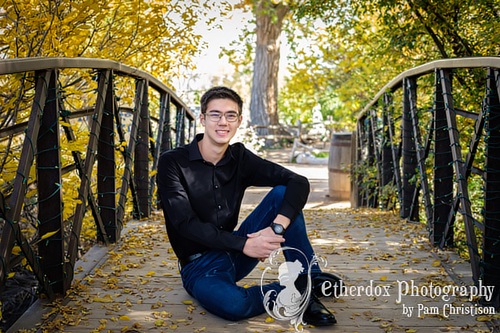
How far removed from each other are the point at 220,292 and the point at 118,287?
67cm

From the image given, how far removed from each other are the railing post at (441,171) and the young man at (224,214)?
120 cm

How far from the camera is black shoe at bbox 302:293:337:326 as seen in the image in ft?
6.56

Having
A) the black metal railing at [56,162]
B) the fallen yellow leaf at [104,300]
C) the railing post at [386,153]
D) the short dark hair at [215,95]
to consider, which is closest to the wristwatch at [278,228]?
the short dark hair at [215,95]

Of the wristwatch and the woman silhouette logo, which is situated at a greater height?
the wristwatch

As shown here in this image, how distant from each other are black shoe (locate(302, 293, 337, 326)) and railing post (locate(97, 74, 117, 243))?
1.67m

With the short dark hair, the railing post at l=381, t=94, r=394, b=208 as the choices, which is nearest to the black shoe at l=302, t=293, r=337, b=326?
the short dark hair

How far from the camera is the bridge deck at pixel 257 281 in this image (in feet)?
6.58

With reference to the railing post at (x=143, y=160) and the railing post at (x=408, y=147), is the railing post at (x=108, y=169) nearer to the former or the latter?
the railing post at (x=143, y=160)

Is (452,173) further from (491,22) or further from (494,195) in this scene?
(491,22)

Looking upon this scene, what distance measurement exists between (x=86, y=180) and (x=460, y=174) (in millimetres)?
2141

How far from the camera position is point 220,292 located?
2.06 metres

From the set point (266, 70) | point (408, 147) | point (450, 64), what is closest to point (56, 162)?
point (450, 64)

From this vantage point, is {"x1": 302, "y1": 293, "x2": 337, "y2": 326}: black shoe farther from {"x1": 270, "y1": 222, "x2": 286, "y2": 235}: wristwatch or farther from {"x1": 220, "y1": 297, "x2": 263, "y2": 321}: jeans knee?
{"x1": 270, "y1": 222, "x2": 286, "y2": 235}: wristwatch

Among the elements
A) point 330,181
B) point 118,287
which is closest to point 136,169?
point 118,287
